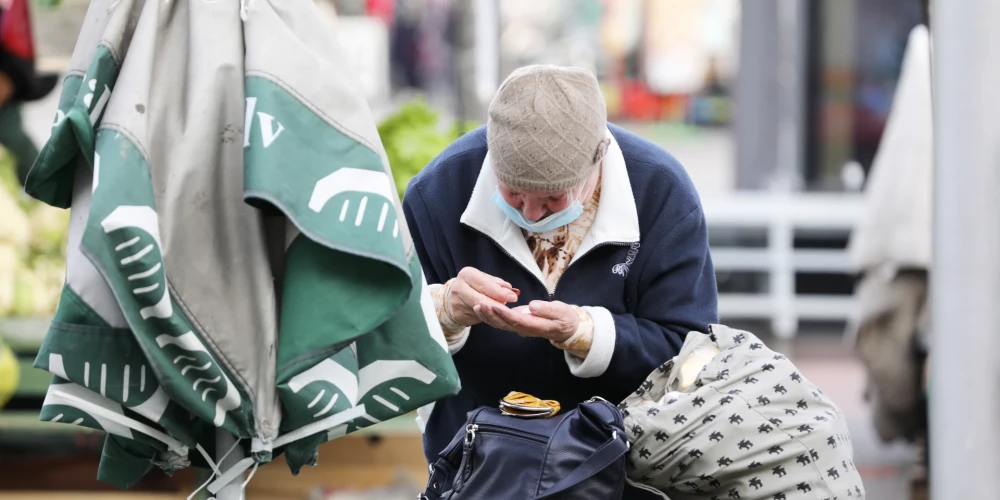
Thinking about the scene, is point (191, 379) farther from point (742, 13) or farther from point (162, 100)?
point (742, 13)

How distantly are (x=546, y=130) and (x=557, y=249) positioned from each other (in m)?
0.31

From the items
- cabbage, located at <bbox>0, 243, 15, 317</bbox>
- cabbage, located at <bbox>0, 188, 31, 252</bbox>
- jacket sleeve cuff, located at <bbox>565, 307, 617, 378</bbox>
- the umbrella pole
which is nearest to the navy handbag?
jacket sleeve cuff, located at <bbox>565, 307, 617, 378</bbox>

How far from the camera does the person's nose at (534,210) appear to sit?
232 cm

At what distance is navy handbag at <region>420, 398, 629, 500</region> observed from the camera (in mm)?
2088

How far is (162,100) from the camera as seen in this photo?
1865mm

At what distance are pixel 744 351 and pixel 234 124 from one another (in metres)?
1.01

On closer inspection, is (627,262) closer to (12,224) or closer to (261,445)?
(261,445)

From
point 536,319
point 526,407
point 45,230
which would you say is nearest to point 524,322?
point 536,319


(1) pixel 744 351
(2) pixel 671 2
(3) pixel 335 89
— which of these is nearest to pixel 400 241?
(3) pixel 335 89

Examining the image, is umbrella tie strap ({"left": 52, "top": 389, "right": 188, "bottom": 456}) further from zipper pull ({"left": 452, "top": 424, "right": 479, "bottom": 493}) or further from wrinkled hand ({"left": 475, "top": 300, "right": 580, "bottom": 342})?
wrinkled hand ({"left": 475, "top": 300, "right": 580, "bottom": 342})

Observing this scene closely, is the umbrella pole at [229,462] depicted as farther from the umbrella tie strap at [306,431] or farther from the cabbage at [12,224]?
the cabbage at [12,224]

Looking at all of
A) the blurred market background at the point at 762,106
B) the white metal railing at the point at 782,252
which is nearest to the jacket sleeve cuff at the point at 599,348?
the blurred market background at the point at 762,106

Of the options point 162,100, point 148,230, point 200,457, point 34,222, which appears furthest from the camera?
point 34,222

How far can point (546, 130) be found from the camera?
221 cm
